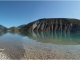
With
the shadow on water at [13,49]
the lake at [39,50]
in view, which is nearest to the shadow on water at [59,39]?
the lake at [39,50]

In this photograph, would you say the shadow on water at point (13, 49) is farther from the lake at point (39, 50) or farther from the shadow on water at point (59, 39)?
the shadow on water at point (59, 39)

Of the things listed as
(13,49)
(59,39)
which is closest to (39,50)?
(13,49)

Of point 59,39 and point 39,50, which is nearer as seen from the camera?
point 39,50

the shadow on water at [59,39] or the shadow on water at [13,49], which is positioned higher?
the shadow on water at [13,49]

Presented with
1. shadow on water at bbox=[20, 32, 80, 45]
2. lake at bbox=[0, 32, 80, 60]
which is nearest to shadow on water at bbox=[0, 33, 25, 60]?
lake at bbox=[0, 32, 80, 60]

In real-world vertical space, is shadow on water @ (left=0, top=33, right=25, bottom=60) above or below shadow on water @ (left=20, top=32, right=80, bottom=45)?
above

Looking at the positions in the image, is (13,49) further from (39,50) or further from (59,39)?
(59,39)

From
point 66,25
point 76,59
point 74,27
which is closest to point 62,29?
point 66,25

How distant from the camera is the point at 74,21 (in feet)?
635

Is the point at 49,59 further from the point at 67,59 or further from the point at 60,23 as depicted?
the point at 60,23

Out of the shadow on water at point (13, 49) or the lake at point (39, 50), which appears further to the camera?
the shadow on water at point (13, 49)

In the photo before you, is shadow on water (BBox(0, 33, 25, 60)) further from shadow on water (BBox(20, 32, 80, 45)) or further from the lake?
shadow on water (BBox(20, 32, 80, 45))

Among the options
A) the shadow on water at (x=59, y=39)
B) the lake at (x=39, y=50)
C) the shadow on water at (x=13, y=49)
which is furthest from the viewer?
the shadow on water at (x=59, y=39)

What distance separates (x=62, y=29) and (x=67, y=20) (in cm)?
2001
